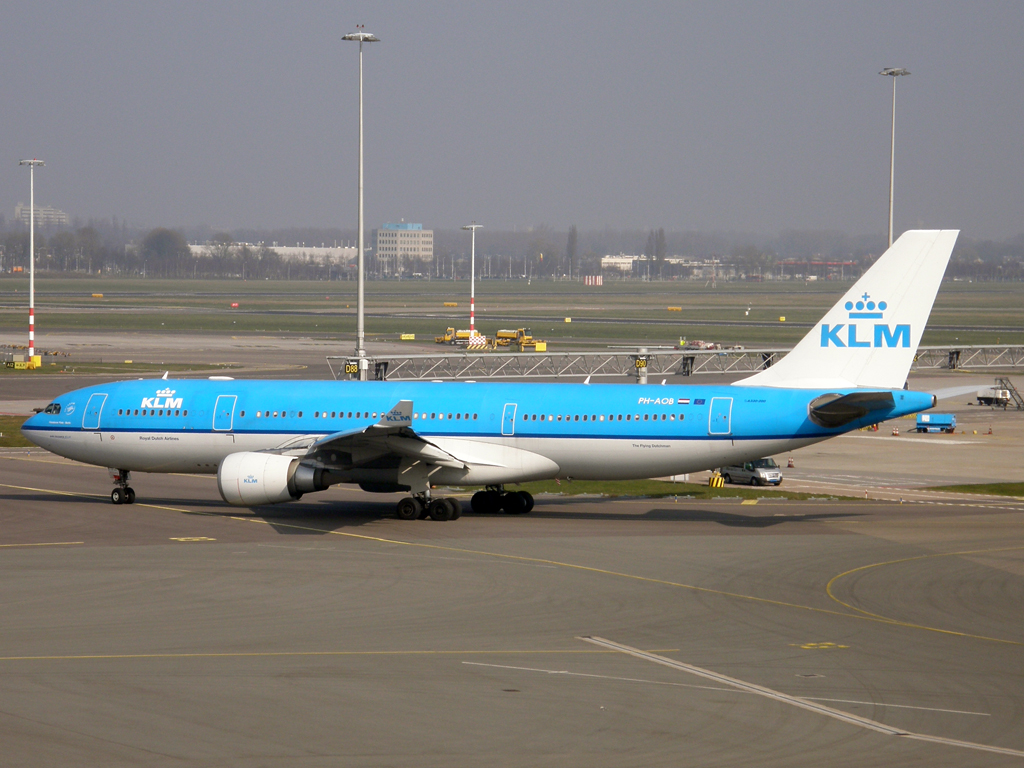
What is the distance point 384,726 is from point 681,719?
4.43 meters

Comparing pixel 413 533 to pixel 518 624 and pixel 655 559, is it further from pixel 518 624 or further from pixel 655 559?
pixel 518 624

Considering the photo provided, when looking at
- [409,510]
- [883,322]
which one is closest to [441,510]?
[409,510]

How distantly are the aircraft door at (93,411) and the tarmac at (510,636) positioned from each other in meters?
3.09

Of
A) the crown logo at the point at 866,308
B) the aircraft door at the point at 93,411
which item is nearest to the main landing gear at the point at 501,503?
the crown logo at the point at 866,308

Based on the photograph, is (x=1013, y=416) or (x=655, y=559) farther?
(x=1013, y=416)

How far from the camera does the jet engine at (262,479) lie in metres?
36.7

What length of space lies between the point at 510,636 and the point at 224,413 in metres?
20.5

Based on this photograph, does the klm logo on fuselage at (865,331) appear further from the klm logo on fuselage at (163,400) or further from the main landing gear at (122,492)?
the main landing gear at (122,492)

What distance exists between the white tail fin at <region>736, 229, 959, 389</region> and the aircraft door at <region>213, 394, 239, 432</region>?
1820 centimetres

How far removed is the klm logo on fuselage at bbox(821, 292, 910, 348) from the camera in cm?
3762

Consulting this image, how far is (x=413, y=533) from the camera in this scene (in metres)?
36.2

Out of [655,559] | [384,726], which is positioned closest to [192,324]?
[655,559]

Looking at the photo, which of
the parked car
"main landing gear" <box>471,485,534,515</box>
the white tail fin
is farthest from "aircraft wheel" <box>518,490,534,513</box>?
the parked car

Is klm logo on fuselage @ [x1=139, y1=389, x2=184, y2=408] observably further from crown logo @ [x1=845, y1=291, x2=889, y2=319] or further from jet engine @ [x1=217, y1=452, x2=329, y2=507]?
crown logo @ [x1=845, y1=291, x2=889, y2=319]
